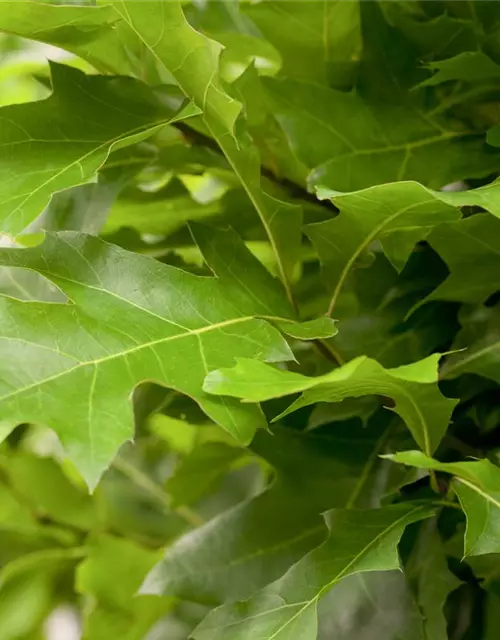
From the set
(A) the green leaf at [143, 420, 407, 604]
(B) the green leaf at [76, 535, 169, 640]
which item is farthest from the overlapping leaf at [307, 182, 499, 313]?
(B) the green leaf at [76, 535, 169, 640]

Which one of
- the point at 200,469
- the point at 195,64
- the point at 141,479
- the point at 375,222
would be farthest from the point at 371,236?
the point at 141,479

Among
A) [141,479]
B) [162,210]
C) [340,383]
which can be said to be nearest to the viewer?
[340,383]

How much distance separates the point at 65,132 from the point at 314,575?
266 millimetres

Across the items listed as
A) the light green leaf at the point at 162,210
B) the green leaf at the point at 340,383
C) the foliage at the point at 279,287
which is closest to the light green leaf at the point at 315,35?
the foliage at the point at 279,287

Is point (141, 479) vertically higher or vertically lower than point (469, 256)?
lower

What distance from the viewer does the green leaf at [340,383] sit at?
32 cm

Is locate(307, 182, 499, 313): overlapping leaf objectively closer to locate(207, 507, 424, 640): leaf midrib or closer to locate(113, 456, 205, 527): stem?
locate(207, 507, 424, 640): leaf midrib

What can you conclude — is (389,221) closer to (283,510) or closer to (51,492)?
(283,510)

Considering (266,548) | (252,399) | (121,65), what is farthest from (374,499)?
(121,65)

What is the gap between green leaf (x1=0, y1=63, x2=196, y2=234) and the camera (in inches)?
15.7

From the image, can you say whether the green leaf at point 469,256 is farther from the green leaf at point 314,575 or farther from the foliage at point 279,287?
the green leaf at point 314,575

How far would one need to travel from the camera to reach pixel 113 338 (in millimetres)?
379

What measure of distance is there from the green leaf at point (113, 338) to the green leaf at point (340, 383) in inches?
1.3

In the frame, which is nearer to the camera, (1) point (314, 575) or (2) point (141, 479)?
(1) point (314, 575)
